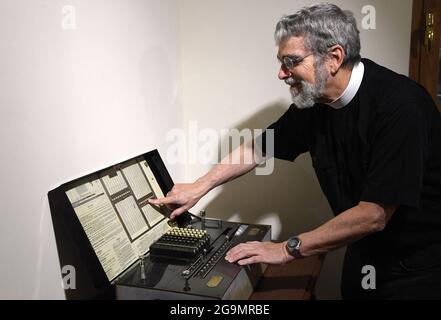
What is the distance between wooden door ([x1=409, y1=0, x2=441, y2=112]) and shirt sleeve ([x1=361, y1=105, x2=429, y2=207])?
58 cm

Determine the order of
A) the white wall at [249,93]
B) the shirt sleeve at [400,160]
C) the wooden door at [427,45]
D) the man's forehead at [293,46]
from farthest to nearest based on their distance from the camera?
the white wall at [249,93] < the wooden door at [427,45] < the man's forehead at [293,46] < the shirt sleeve at [400,160]

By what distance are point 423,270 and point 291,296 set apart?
15.4 inches

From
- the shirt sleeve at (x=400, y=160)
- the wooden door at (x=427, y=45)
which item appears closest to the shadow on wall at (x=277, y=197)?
the wooden door at (x=427, y=45)

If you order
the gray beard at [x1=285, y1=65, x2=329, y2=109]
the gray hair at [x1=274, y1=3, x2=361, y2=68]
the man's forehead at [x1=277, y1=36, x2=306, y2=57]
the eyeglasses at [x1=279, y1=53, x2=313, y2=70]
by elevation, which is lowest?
the gray beard at [x1=285, y1=65, x2=329, y2=109]

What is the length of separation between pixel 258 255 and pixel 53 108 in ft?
2.15

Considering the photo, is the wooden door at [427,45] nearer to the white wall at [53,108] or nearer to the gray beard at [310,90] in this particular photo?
the gray beard at [310,90]

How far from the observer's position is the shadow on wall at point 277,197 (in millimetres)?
1692

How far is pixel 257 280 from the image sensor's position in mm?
1219

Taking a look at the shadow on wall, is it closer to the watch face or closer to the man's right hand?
the man's right hand

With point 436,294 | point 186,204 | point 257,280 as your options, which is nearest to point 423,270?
point 436,294

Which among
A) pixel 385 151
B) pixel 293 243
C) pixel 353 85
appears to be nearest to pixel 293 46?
pixel 353 85

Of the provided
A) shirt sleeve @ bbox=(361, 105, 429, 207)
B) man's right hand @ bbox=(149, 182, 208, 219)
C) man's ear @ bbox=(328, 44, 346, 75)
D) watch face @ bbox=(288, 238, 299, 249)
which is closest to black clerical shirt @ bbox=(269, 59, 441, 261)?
shirt sleeve @ bbox=(361, 105, 429, 207)

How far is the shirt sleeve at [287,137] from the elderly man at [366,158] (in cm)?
11

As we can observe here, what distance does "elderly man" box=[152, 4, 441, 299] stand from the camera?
1.01 metres
